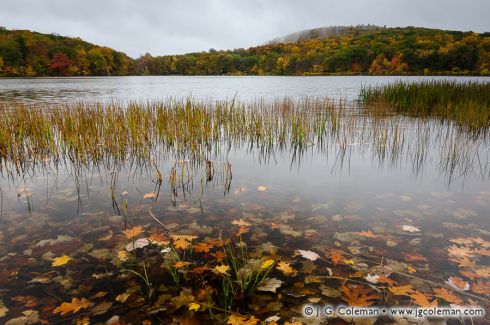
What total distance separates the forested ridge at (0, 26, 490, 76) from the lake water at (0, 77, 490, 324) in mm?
87541

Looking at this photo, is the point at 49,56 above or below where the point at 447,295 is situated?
above

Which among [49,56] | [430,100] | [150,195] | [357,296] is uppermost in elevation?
[49,56]

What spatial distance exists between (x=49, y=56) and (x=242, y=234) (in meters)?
96.3

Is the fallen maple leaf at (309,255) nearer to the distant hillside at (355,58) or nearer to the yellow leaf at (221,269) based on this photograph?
the yellow leaf at (221,269)

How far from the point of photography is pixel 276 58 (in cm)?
11094

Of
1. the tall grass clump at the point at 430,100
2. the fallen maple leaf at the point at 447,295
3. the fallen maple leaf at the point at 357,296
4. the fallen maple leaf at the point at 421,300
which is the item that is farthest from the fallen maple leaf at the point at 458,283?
the tall grass clump at the point at 430,100

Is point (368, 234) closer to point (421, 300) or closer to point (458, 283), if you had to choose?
point (458, 283)

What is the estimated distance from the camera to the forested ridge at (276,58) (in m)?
76.5

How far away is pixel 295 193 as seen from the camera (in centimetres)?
486

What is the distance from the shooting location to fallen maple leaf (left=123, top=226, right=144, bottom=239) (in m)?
3.41

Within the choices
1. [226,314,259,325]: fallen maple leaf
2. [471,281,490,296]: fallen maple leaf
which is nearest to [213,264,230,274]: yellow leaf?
[226,314,259,325]: fallen maple leaf

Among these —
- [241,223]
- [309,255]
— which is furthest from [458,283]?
[241,223]

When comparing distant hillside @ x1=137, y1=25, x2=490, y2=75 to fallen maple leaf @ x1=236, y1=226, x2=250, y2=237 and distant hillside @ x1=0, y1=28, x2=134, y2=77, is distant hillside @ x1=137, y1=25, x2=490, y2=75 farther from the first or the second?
fallen maple leaf @ x1=236, y1=226, x2=250, y2=237

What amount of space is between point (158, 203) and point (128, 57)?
119258mm
